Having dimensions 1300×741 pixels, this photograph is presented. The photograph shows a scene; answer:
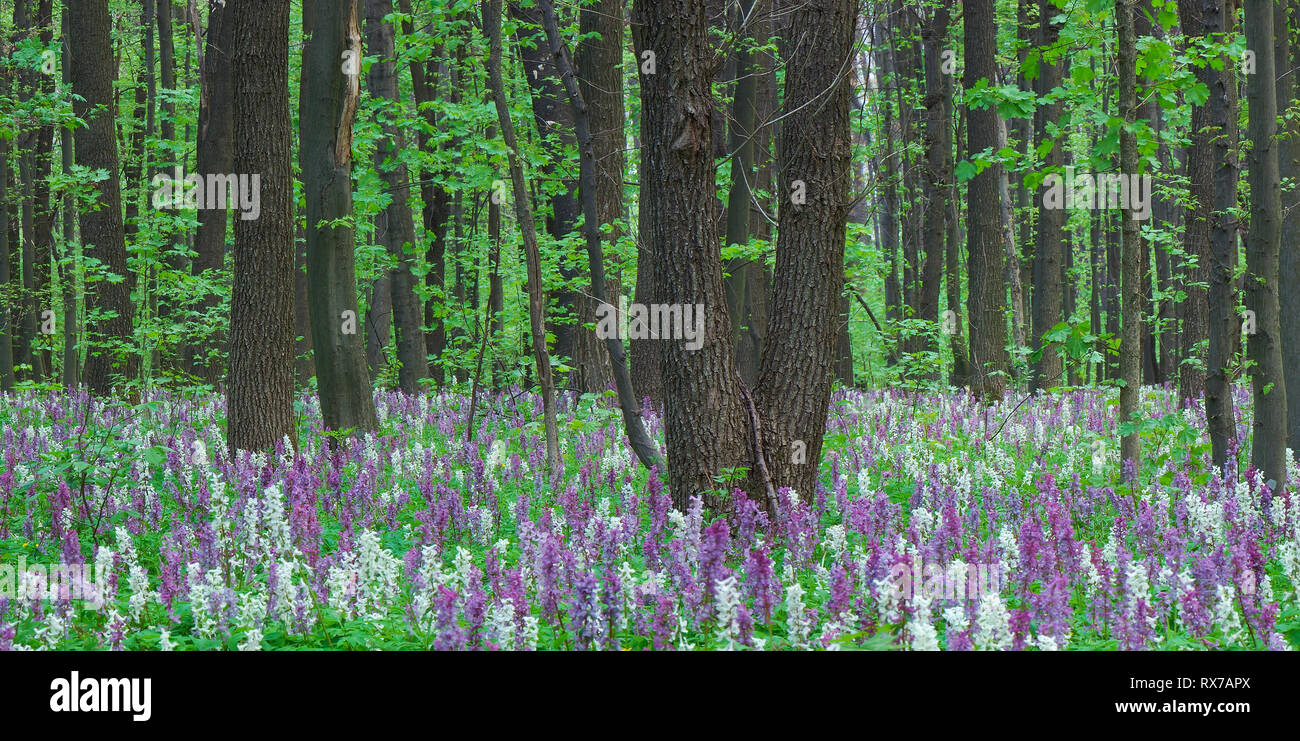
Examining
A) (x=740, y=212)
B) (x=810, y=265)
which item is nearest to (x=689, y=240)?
(x=810, y=265)

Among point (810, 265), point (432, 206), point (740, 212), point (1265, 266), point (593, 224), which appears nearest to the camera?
point (810, 265)

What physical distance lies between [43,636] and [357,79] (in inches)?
290

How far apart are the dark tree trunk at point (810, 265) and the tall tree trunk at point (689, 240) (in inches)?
15.9

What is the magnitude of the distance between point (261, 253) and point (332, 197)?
1032mm

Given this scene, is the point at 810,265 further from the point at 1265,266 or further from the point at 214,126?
the point at 214,126

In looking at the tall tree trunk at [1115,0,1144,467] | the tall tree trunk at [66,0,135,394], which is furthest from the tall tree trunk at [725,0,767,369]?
the tall tree trunk at [66,0,135,394]

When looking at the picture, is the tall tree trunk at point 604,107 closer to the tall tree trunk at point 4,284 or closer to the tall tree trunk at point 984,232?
the tall tree trunk at point 984,232

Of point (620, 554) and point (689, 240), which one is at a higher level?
point (689, 240)

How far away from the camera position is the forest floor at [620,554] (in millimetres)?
4426

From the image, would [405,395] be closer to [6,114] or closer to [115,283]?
[115,283]

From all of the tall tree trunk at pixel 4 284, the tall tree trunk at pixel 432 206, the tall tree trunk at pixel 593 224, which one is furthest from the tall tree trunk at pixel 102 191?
the tall tree trunk at pixel 593 224

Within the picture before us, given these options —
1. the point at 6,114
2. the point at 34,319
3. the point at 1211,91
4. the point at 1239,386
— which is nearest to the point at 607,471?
A: the point at 1211,91

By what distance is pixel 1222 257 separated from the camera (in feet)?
25.3

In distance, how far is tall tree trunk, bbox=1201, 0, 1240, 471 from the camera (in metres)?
7.65
